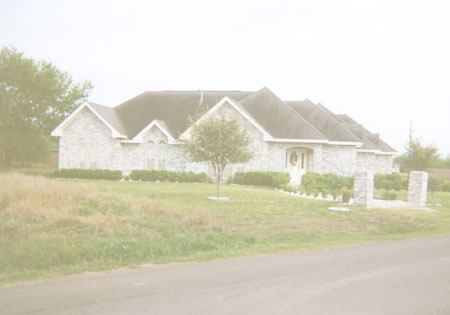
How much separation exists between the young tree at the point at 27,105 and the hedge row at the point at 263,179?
2248 centimetres

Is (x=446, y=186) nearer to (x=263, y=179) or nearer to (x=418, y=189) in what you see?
(x=418, y=189)

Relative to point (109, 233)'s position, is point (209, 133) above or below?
above

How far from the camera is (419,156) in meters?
23.5

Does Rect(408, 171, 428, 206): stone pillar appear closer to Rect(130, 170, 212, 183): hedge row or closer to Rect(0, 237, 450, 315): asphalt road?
Rect(0, 237, 450, 315): asphalt road

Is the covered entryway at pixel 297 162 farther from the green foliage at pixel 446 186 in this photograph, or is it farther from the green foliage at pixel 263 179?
the green foliage at pixel 446 186

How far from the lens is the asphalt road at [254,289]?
511 centimetres

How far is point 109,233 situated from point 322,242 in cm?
530

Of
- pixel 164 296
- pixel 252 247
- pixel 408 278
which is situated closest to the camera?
pixel 164 296

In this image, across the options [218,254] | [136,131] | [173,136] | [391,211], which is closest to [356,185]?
[391,211]

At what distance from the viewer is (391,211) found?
637 inches

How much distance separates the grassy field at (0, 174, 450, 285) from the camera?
7688 mm

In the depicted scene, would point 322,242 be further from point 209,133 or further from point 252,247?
point 209,133

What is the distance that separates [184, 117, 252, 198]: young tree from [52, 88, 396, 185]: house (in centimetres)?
816

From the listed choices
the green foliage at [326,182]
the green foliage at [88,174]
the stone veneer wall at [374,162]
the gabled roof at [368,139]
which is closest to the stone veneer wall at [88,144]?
the green foliage at [88,174]
